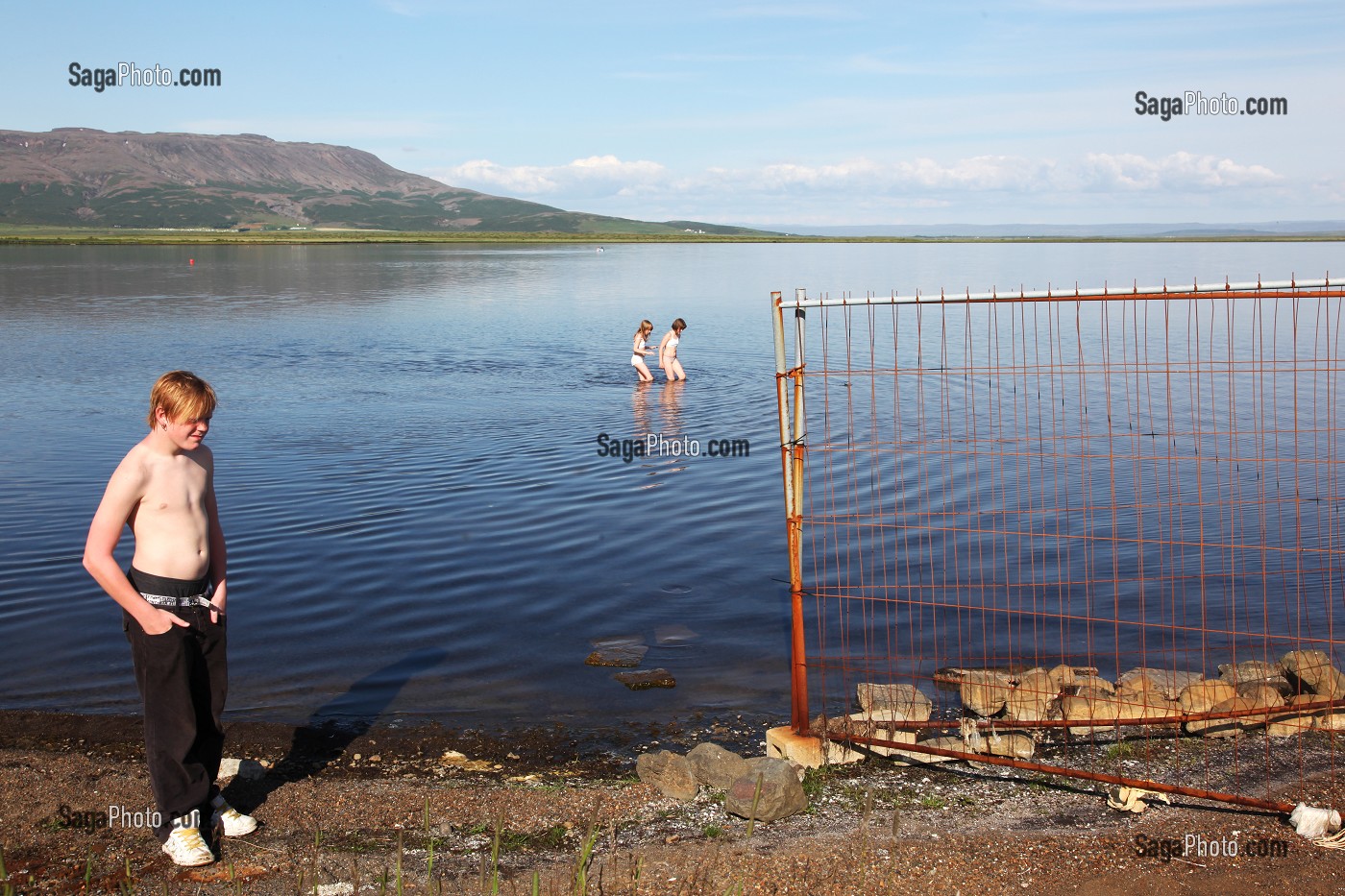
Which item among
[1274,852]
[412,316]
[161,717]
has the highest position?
[412,316]

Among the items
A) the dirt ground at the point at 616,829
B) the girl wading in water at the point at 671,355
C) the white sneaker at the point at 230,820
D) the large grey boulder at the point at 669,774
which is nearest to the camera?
the dirt ground at the point at 616,829

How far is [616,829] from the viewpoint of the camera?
A: 605cm

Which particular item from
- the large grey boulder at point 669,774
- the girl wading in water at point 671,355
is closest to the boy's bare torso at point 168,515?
the large grey boulder at point 669,774

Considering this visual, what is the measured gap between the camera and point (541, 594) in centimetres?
1080

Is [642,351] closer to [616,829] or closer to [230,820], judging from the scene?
[616,829]

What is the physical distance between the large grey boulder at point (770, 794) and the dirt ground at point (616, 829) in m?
0.08

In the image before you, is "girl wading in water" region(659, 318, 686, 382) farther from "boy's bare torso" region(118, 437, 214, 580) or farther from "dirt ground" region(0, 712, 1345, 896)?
"boy's bare torso" region(118, 437, 214, 580)

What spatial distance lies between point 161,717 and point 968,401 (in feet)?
62.3

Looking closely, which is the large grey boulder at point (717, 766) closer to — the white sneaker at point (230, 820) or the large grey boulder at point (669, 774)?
the large grey boulder at point (669, 774)

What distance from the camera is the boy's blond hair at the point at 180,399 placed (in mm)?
5262

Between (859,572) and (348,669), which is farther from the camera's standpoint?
(859,572)

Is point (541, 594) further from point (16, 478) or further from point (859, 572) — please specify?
point (16, 478)

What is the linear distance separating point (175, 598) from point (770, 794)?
3189 mm

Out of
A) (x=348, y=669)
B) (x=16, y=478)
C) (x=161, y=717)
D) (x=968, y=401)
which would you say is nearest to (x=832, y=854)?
(x=161, y=717)
